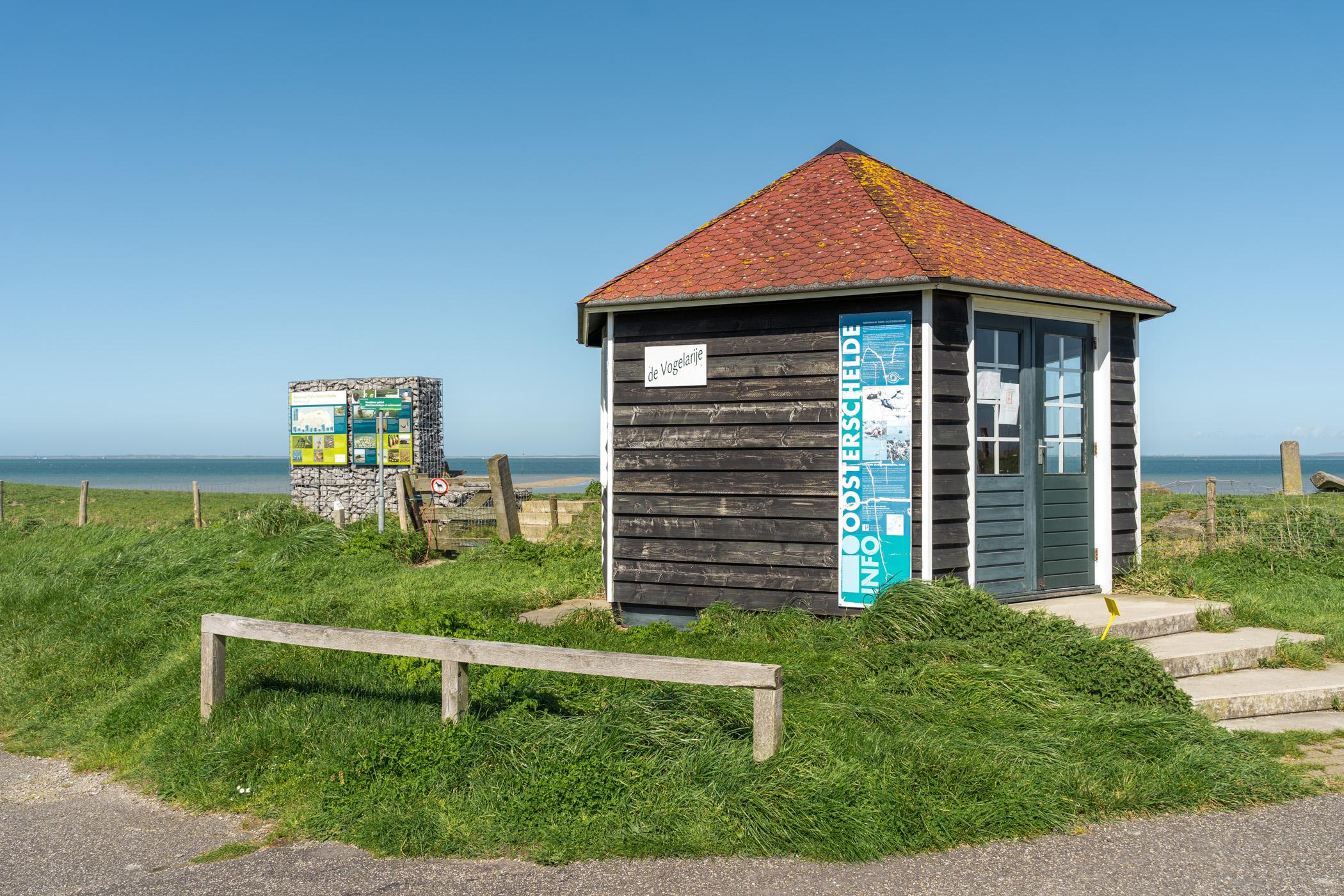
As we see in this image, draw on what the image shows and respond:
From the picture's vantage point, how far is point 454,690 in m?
5.46

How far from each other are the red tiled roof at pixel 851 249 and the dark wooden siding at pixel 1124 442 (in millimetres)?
415

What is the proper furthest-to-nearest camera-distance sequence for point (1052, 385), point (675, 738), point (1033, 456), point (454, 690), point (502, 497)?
point (502, 497) → point (1052, 385) → point (1033, 456) → point (454, 690) → point (675, 738)

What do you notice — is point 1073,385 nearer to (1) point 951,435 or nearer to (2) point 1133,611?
(1) point 951,435

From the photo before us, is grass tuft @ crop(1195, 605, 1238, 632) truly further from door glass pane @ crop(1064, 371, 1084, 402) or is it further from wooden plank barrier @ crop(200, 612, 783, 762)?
wooden plank barrier @ crop(200, 612, 783, 762)

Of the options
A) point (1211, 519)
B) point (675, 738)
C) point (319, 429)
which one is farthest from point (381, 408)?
point (675, 738)

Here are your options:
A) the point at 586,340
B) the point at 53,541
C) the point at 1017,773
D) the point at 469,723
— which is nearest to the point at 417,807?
the point at 469,723

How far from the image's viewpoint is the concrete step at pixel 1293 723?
634cm

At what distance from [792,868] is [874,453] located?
4.65m

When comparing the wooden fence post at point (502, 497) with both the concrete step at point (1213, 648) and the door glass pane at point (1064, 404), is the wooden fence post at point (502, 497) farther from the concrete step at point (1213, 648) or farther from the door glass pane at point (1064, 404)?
the concrete step at point (1213, 648)

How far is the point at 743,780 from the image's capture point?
15.4ft

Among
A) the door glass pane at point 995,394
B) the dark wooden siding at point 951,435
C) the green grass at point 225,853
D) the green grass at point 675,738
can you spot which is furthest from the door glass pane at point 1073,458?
the green grass at point 225,853

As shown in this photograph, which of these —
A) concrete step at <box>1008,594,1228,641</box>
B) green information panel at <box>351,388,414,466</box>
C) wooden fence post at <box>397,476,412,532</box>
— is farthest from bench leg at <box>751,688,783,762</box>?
green information panel at <box>351,388,414,466</box>

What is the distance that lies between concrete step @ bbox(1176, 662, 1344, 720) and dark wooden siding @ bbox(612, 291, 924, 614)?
2.12 metres

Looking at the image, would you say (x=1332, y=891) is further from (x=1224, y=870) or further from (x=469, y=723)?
(x=469, y=723)
